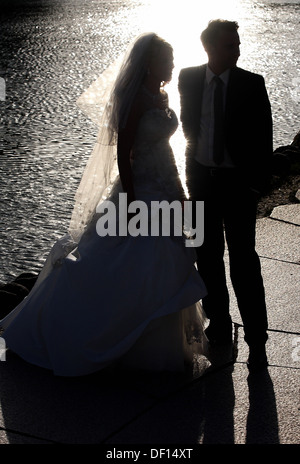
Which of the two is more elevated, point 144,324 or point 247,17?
point 247,17

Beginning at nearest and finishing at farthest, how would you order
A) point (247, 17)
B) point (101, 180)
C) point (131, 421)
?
point (131, 421), point (101, 180), point (247, 17)

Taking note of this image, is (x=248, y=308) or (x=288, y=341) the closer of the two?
(x=248, y=308)

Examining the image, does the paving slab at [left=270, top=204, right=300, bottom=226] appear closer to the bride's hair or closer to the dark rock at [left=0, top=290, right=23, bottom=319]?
the dark rock at [left=0, top=290, right=23, bottom=319]

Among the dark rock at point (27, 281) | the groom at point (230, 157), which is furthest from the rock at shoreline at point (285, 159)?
the groom at point (230, 157)

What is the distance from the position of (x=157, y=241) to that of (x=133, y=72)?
0.94 m

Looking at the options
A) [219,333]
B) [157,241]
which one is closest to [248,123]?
[157,241]

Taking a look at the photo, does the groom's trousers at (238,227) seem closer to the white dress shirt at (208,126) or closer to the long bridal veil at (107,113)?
the white dress shirt at (208,126)

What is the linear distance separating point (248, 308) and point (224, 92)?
124cm

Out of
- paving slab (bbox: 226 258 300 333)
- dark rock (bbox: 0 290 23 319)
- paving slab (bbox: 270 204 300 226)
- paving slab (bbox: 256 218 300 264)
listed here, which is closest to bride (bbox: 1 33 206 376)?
paving slab (bbox: 226 258 300 333)

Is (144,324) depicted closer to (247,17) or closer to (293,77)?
(293,77)

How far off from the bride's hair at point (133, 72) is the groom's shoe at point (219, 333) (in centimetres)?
138

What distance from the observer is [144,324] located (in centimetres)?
443

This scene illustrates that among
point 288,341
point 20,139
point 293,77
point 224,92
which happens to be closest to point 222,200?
point 224,92
